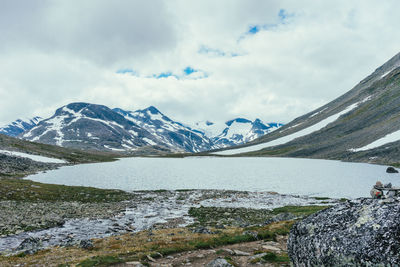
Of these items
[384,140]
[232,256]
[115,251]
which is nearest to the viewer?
[232,256]

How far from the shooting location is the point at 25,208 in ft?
121

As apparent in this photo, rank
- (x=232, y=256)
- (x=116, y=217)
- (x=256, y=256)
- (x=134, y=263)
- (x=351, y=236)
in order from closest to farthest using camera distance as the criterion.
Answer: (x=351, y=236) → (x=134, y=263) → (x=256, y=256) → (x=232, y=256) → (x=116, y=217)

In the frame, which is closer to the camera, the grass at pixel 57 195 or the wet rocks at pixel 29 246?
the wet rocks at pixel 29 246

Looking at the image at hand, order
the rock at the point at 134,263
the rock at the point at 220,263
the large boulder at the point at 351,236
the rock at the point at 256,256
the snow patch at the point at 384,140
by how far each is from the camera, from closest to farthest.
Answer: the large boulder at the point at 351,236 → the rock at the point at 220,263 → the rock at the point at 134,263 → the rock at the point at 256,256 → the snow patch at the point at 384,140

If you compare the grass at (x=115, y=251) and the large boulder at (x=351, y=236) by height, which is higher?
the large boulder at (x=351, y=236)

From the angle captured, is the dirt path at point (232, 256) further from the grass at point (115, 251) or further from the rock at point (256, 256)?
the grass at point (115, 251)

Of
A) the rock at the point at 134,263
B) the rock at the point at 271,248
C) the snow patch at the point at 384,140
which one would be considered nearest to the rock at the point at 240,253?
the rock at the point at 271,248

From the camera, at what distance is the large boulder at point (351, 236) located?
661 cm

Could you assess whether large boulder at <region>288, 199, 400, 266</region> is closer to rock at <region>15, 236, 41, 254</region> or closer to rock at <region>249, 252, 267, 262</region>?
rock at <region>249, 252, 267, 262</region>

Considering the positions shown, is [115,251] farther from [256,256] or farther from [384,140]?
[384,140]

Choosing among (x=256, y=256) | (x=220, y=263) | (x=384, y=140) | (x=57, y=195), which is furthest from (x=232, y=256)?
(x=384, y=140)

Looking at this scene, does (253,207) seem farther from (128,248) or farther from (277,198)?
(128,248)

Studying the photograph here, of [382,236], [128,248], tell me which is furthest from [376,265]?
[128,248]

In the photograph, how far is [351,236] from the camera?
24.2 feet
